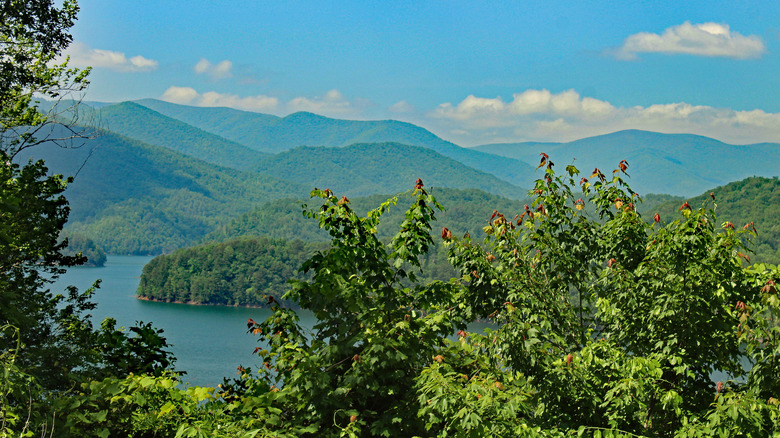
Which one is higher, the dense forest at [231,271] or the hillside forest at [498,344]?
the hillside forest at [498,344]

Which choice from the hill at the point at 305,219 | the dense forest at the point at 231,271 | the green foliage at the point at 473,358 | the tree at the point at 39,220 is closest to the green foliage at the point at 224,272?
the dense forest at the point at 231,271

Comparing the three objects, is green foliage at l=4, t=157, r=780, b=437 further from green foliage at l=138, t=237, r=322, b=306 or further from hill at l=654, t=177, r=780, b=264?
green foliage at l=138, t=237, r=322, b=306

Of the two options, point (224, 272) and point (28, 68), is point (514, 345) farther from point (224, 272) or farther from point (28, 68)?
point (224, 272)

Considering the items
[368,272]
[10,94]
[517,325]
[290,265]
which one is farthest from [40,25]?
[290,265]

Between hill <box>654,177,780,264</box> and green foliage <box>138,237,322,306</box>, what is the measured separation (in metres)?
50.2

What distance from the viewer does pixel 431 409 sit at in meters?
3.87

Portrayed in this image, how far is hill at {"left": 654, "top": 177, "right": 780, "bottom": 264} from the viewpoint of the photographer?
67.1 meters

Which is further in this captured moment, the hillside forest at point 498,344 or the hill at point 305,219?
the hill at point 305,219

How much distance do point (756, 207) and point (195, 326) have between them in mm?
65975

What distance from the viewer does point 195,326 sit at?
185 ft

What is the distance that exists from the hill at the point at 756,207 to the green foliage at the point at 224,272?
50.2m

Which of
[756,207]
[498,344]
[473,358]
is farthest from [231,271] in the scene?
[498,344]

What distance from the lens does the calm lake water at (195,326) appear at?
1417 inches

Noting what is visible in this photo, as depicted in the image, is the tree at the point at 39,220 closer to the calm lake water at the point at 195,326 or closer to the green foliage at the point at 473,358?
the green foliage at the point at 473,358
